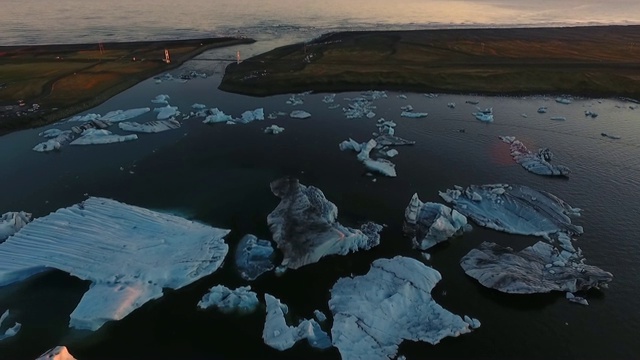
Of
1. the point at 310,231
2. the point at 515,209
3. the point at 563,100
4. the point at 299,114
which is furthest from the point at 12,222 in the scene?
the point at 563,100

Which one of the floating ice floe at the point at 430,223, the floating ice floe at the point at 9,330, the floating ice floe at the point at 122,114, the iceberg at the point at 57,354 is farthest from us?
the floating ice floe at the point at 122,114

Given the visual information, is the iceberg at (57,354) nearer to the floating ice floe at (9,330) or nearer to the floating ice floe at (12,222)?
the floating ice floe at (9,330)

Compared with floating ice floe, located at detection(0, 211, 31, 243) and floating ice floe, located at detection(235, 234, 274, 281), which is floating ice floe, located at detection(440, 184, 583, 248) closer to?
floating ice floe, located at detection(235, 234, 274, 281)

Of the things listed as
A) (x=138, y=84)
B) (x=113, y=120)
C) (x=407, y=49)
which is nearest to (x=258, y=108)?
(x=113, y=120)

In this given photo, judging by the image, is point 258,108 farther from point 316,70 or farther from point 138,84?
point 138,84

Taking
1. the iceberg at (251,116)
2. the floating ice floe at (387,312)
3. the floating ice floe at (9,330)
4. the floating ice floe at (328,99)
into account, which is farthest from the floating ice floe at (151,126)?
the floating ice floe at (387,312)

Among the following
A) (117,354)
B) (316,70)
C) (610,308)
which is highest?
(316,70)

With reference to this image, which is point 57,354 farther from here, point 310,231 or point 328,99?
point 328,99
